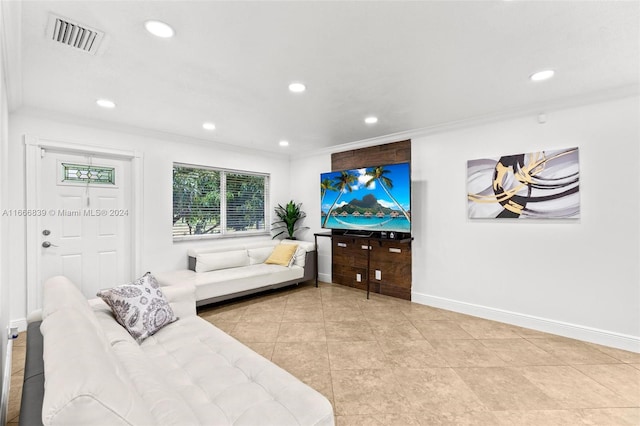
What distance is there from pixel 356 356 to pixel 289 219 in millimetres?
3241

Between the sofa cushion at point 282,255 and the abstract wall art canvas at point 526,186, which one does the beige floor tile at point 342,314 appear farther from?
the abstract wall art canvas at point 526,186

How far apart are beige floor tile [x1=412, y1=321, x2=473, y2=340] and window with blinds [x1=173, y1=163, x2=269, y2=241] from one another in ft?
10.7

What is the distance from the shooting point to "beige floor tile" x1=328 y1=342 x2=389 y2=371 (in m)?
2.45

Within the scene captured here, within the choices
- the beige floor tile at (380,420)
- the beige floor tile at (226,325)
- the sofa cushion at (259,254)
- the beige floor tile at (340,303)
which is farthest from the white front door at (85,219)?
the beige floor tile at (380,420)

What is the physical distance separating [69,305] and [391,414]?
6.34 feet

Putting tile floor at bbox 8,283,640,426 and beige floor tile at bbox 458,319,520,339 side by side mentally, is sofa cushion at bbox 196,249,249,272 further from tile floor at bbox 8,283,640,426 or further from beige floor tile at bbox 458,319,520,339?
beige floor tile at bbox 458,319,520,339

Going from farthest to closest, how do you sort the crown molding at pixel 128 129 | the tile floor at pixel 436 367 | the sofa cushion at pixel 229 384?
1. the crown molding at pixel 128 129
2. the tile floor at pixel 436 367
3. the sofa cushion at pixel 229 384

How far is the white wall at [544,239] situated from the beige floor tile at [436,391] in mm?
1568

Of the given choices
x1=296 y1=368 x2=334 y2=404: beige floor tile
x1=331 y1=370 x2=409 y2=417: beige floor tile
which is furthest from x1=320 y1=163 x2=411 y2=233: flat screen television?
x1=296 y1=368 x2=334 y2=404: beige floor tile

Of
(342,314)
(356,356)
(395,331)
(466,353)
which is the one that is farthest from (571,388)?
(342,314)

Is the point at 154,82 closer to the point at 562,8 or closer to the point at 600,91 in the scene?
the point at 562,8

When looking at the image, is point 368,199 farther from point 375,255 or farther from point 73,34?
point 73,34

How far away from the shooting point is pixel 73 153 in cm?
350

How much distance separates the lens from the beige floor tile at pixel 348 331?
2.98 meters
